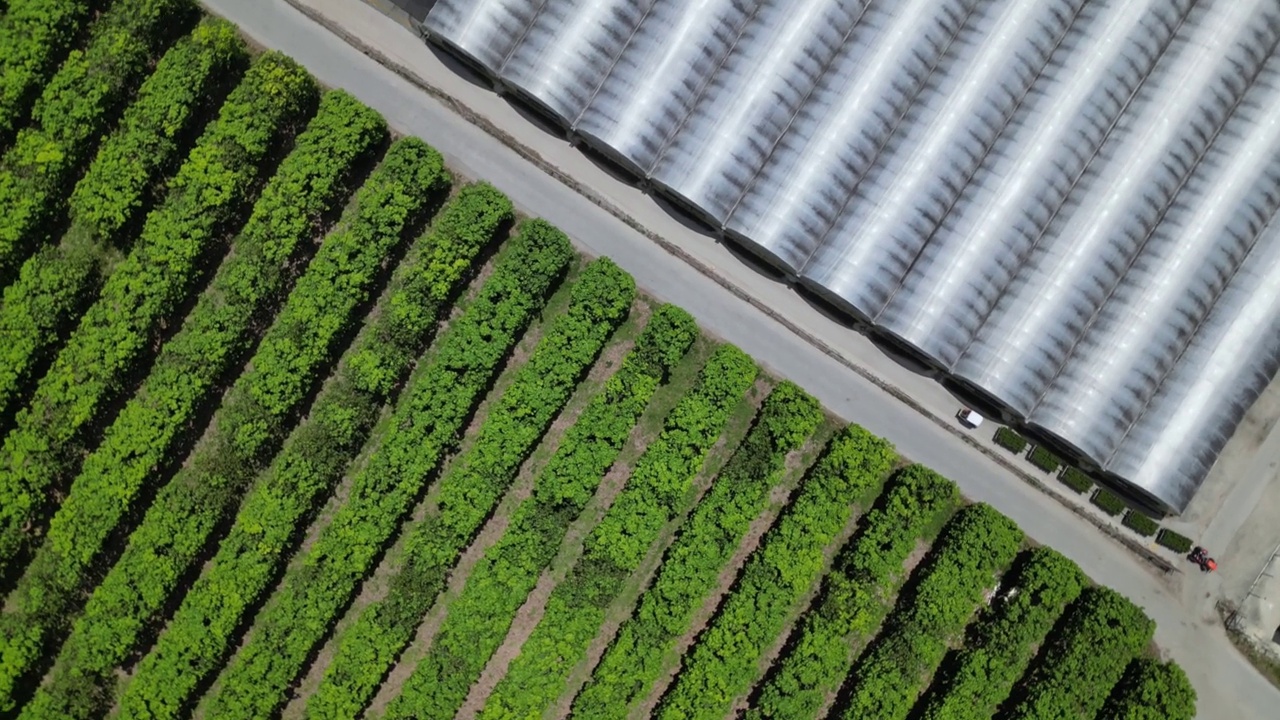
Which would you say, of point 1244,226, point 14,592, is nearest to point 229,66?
point 14,592

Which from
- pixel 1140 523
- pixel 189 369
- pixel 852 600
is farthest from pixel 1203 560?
pixel 189 369

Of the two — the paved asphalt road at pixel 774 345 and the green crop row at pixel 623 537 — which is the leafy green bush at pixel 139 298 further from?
the green crop row at pixel 623 537

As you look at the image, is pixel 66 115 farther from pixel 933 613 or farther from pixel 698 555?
pixel 933 613

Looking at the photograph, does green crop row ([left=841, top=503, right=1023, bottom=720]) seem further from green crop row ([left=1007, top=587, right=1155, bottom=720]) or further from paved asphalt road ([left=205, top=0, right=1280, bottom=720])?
green crop row ([left=1007, top=587, right=1155, bottom=720])

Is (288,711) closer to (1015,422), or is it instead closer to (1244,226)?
(1015,422)

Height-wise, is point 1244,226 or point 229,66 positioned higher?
point 1244,226
